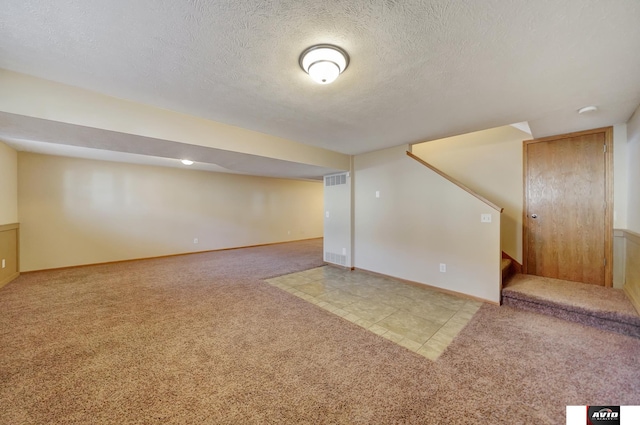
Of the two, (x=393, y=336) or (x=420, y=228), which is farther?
(x=420, y=228)

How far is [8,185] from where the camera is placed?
4016 millimetres

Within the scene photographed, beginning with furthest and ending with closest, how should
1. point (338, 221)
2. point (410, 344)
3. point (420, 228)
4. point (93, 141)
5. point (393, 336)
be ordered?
point (338, 221) < point (420, 228) < point (93, 141) < point (393, 336) < point (410, 344)

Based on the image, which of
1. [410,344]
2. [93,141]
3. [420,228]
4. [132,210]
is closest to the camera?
[410,344]

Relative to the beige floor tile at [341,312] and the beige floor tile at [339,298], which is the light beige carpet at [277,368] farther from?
the beige floor tile at [339,298]

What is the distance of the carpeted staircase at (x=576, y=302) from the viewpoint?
2305 millimetres

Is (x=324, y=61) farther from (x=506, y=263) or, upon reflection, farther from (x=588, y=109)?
(x=506, y=263)

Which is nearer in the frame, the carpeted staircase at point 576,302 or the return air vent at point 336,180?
the carpeted staircase at point 576,302

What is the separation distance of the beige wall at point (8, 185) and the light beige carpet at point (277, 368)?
195 cm

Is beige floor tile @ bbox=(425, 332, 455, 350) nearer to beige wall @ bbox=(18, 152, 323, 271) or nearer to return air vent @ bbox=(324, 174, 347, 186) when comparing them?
return air vent @ bbox=(324, 174, 347, 186)

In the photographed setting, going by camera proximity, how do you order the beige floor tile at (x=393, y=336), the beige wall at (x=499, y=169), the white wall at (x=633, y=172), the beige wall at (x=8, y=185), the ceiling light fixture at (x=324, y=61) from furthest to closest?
1. the beige wall at (x=8, y=185)
2. the beige wall at (x=499, y=169)
3. the white wall at (x=633, y=172)
4. the beige floor tile at (x=393, y=336)
5. the ceiling light fixture at (x=324, y=61)

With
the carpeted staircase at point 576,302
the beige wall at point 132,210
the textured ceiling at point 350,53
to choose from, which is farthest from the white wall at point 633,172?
the beige wall at point 132,210

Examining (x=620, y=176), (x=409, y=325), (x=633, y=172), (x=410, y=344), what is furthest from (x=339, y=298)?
(x=620, y=176)

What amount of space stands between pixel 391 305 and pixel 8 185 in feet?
21.7

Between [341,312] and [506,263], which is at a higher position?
[506,263]
